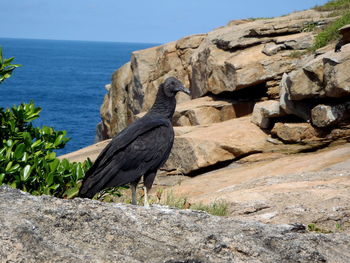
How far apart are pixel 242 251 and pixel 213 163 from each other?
35.6 ft

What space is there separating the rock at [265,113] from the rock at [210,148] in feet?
1.00

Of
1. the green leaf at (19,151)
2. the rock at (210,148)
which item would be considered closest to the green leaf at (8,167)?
the green leaf at (19,151)

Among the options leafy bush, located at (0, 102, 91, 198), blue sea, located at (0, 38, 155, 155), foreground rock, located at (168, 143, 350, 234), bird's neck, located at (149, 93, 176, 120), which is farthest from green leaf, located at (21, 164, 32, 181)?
blue sea, located at (0, 38, 155, 155)

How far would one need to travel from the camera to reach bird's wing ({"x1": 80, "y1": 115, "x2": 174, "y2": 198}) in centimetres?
779

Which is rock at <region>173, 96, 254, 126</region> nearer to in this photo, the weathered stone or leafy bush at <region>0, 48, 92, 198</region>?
the weathered stone

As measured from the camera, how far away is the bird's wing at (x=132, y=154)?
7.79 m

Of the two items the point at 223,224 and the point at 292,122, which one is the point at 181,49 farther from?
the point at 223,224

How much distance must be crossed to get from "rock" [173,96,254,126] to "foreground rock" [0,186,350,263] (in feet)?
45.8

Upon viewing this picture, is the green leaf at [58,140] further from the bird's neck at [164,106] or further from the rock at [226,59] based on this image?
the rock at [226,59]

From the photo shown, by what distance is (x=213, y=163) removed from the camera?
14859mm

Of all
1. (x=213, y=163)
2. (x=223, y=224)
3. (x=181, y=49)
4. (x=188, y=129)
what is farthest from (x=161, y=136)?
(x=181, y=49)

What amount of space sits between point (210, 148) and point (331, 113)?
298 cm

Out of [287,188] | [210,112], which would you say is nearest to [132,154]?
[287,188]

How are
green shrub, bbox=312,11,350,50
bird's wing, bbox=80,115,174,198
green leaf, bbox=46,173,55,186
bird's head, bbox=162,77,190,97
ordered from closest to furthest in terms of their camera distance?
1. bird's wing, bbox=80,115,174,198
2. green leaf, bbox=46,173,55,186
3. bird's head, bbox=162,77,190,97
4. green shrub, bbox=312,11,350,50
